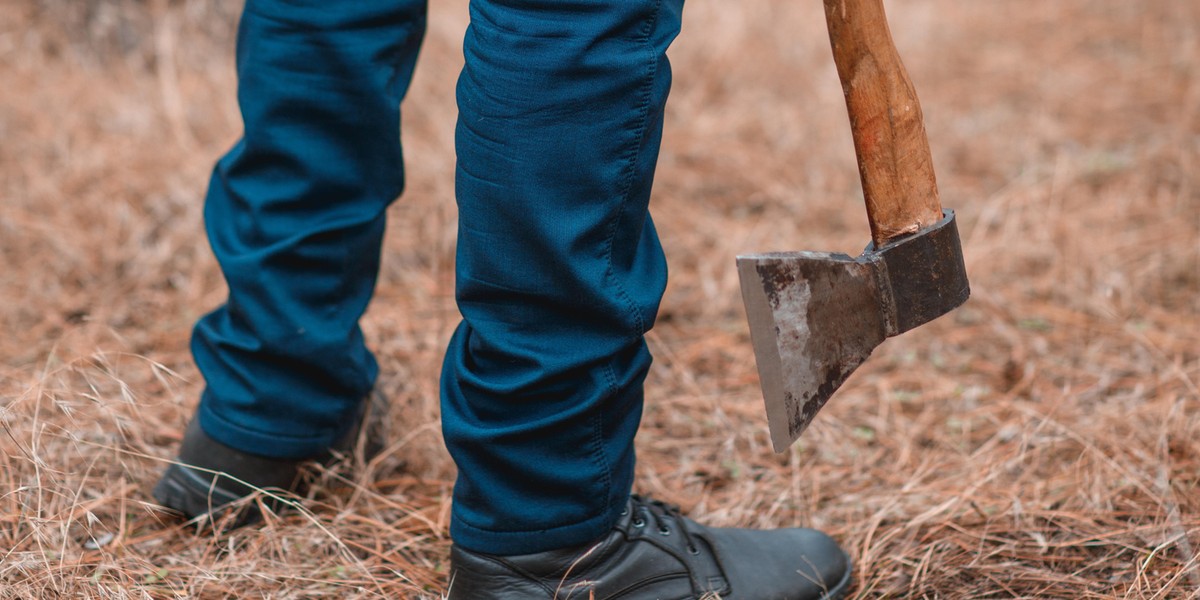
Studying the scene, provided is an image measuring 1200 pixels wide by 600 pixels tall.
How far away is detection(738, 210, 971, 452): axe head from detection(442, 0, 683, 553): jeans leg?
0.48 feet

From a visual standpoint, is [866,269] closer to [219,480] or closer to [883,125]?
[883,125]

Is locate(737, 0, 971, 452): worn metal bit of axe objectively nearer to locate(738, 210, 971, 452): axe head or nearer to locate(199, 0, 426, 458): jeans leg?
locate(738, 210, 971, 452): axe head

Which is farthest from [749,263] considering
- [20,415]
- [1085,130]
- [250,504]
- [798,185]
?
[1085,130]

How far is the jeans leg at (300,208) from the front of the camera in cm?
134

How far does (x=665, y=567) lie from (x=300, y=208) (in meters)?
0.69

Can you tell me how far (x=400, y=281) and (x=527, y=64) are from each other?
1.55 metres

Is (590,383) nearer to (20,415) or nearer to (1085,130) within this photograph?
(20,415)

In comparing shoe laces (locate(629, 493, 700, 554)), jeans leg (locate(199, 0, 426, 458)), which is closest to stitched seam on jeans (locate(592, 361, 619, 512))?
shoe laces (locate(629, 493, 700, 554))

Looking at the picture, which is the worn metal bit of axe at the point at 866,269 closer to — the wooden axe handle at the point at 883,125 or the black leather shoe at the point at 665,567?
the wooden axe handle at the point at 883,125

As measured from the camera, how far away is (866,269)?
1097 millimetres

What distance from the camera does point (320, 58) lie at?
1339 millimetres

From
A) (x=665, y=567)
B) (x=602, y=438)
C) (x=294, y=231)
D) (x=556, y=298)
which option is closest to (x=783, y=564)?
(x=665, y=567)

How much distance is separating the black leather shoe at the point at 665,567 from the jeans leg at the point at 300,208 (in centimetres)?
35

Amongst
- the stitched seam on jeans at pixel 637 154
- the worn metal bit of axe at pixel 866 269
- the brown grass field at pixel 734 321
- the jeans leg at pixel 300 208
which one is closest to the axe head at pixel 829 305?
the worn metal bit of axe at pixel 866 269
